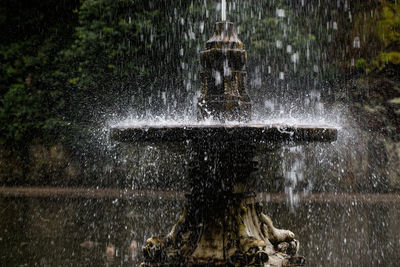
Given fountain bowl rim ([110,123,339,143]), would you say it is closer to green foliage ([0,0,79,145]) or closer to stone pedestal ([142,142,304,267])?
stone pedestal ([142,142,304,267])

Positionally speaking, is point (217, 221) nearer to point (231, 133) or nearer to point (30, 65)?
point (231, 133)

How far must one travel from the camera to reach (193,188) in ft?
10.8

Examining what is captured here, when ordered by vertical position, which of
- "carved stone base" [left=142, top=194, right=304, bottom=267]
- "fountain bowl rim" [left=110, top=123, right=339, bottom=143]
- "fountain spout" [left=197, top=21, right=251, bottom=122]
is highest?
"fountain spout" [left=197, top=21, right=251, bottom=122]

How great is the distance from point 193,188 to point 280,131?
2.87 feet

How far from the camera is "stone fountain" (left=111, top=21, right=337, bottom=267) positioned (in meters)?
2.85

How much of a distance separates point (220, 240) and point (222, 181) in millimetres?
377

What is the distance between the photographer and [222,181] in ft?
10.5

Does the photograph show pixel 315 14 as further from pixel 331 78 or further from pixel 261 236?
pixel 261 236

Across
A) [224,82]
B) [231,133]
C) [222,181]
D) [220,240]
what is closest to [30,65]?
[224,82]

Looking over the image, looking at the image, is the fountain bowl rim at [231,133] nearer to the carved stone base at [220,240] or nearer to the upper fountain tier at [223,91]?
the upper fountain tier at [223,91]

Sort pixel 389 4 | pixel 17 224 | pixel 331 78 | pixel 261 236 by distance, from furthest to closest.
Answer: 1. pixel 389 4
2. pixel 331 78
3. pixel 17 224
4. pixel 261 236

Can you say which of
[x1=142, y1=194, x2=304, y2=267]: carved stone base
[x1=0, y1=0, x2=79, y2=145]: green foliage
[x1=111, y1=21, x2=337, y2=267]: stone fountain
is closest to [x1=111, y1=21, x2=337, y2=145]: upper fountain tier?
[x1=111, y1=21, x2=337, y2=267]: stone fountain

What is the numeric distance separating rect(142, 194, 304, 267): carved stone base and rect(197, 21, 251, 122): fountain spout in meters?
0.58

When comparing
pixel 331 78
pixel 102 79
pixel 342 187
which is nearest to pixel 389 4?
pixel 331 78
